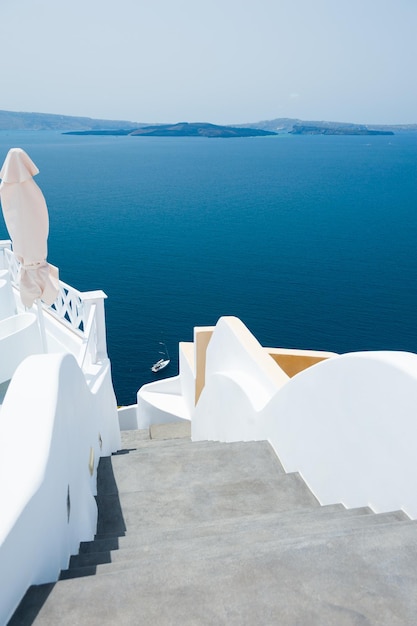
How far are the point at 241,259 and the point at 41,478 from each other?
155ft

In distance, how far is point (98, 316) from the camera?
26.1 ft

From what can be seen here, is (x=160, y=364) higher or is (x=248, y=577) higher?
(x=248, y=577)

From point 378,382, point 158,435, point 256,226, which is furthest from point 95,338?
point 256,226

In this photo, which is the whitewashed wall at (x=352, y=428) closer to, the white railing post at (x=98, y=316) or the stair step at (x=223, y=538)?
the stair step at (x=223, y=538)

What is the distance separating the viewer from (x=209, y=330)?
11555 mm

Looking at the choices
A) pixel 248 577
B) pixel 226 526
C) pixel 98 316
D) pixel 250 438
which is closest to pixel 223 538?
pixel 226 526

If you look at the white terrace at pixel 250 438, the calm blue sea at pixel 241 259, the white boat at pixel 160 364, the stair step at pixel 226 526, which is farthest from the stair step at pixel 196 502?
the white boat at pixel 160 364

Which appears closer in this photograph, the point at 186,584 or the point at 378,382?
the point at 186,584

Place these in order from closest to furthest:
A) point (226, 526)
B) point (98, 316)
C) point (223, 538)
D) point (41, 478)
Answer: point (41, 478), point (223, 538), point (226, 526), point (98, 316)

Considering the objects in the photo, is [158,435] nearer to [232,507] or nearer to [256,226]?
[232,507]

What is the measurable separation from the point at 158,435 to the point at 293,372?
12.6 feet

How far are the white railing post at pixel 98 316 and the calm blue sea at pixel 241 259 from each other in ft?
76.7

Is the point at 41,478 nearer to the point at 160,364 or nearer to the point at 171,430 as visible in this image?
the point at 171,430

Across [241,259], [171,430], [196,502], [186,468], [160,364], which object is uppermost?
[196,502]
